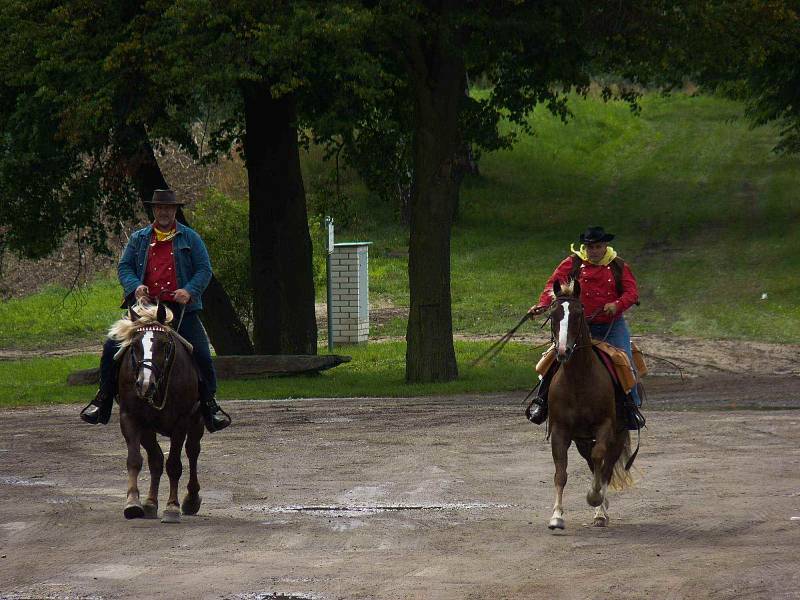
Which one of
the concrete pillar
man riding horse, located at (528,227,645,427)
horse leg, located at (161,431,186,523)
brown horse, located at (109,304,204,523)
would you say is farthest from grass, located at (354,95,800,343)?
brown horse, located at (109,304,204,523)

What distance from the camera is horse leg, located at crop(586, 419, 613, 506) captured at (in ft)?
39.3

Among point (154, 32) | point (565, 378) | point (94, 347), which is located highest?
point (154, 32)

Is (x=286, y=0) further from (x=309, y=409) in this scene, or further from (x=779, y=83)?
(x=779, y=83)

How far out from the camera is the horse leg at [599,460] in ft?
39.3

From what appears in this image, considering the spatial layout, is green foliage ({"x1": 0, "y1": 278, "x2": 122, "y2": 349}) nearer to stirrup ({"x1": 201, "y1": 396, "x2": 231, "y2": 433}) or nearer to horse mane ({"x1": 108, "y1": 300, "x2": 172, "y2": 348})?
stirrup ({"x1": 201, "y1": 396, "x2": 231, "y2": 433})

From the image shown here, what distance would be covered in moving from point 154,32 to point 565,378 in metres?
14.0

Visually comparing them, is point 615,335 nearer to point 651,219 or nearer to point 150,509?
point 150,509

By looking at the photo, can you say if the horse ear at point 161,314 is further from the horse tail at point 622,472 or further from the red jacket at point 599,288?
the horse tail at point 622,472

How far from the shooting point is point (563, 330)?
1155 cm

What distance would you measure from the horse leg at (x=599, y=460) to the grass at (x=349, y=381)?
42.7 ft

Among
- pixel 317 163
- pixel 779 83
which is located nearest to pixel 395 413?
pixel 779 83

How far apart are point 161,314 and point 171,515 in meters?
1.68

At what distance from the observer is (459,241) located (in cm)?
5512

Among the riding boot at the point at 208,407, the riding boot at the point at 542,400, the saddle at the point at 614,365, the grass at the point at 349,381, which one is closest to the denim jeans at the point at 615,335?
the saddle at the point at 614,365
